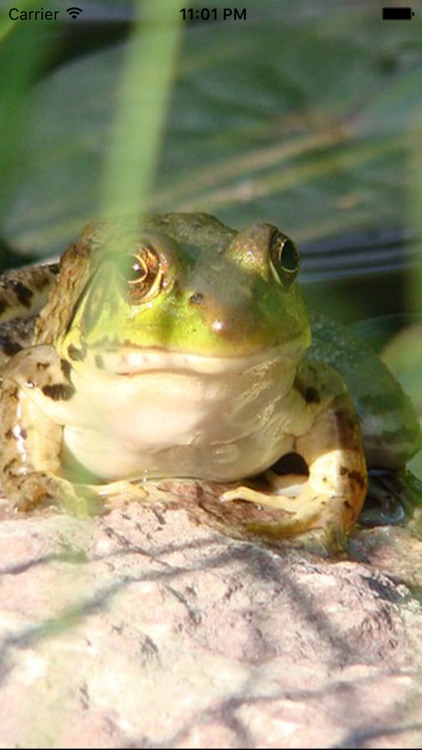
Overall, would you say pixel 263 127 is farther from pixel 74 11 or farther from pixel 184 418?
pixel 184 418

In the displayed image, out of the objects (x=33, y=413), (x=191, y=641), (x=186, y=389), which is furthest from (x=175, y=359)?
(x=191, y=641)

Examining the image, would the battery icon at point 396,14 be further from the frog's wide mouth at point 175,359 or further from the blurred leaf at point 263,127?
the frog's wide mouth at point 175,359

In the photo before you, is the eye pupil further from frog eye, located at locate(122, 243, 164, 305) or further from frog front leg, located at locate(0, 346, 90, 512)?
frog front leg, located at locate(0, 346, 90, 512)

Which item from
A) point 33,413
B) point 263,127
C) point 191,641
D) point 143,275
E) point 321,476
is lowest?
point 263,127

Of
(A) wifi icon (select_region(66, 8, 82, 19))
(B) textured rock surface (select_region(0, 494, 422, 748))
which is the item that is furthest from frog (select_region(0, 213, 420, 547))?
(A) wifi icon (select_region(66, 8, 82, 19))

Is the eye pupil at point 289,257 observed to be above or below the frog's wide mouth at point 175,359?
above

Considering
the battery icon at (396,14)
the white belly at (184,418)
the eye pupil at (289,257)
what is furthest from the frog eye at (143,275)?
the battery icon at (396,14)
